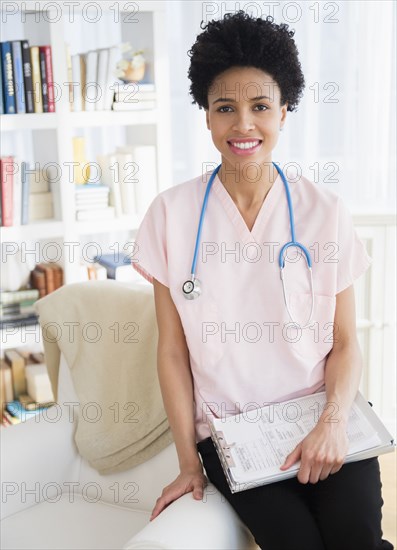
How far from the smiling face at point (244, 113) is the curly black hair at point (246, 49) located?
0.02 metres

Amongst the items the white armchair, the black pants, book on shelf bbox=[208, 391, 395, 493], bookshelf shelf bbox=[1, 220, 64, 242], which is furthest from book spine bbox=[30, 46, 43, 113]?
the black pants

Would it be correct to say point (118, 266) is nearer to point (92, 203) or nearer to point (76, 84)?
point (92, 203)

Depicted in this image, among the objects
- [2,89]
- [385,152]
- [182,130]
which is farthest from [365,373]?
[2,89]

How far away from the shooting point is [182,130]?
3047mm

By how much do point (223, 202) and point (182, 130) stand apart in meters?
1.49

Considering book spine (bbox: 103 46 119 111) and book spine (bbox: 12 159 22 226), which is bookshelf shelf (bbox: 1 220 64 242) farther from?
book spine (bbox: 103 46 119 111)

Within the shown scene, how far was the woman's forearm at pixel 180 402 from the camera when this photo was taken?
1565mm

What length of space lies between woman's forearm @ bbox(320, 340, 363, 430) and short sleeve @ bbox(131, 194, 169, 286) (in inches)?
14.6

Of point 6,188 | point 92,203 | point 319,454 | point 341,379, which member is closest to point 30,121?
point 6,188

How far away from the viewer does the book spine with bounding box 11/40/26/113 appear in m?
2.58

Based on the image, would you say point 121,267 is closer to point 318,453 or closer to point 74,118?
point 74,118

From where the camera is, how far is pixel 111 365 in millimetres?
1879

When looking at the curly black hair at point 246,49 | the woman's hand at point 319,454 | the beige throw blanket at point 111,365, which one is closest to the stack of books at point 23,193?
the beige throw blanket at point 111,365

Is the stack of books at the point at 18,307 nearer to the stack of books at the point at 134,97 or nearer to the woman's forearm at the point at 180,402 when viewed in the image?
the stack of books at the point at 134,97
